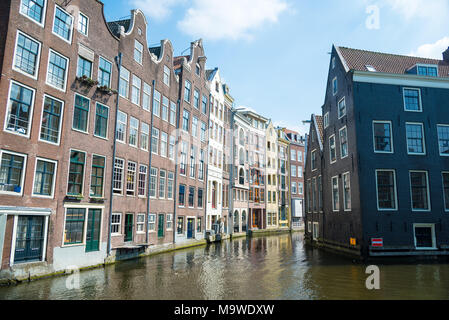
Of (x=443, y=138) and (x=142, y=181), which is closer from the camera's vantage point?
(x=443, y=138)

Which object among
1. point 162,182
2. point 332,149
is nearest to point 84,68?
point 162,182

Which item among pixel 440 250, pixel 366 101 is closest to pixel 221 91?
pixel 366 101

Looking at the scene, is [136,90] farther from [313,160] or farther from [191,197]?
[313,160]

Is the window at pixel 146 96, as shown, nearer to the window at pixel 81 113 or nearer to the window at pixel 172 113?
the window at pixel 172 113

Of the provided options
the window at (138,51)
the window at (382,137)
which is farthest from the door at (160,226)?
the window at (382,137)

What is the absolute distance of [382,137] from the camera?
2395 centimetres

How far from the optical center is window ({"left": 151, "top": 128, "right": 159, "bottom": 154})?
26284 millimetres

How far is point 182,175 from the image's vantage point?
3130 cm

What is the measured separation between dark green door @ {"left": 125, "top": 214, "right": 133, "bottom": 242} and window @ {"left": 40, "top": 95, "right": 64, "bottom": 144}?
27.0 feet

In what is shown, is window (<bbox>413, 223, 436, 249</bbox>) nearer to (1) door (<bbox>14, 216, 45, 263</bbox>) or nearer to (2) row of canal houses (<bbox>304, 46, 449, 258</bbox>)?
(2) row of canal houses (<bbox>304, 46, 449, 258</bbox>)

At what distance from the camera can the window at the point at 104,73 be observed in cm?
2031

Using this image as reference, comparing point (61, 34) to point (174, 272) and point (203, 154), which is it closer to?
point (174, 272)

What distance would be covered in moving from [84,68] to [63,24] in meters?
2.56

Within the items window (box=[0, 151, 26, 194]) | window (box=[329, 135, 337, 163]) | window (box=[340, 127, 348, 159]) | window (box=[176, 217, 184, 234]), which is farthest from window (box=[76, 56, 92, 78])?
window (box=[329, 135, 337, 163])
